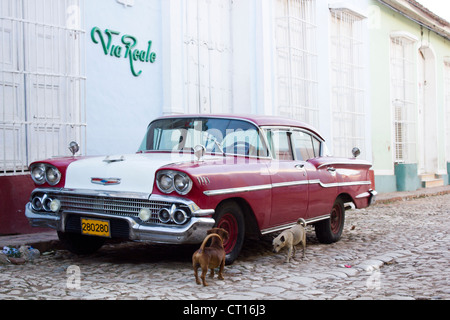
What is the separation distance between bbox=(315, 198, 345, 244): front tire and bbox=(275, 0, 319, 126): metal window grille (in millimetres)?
4959

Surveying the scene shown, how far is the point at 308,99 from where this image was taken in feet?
41.6

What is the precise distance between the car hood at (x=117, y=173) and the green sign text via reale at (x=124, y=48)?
3.31 meters

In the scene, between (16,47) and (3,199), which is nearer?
(3,199)

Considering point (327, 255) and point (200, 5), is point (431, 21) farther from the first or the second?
point (327, 255)

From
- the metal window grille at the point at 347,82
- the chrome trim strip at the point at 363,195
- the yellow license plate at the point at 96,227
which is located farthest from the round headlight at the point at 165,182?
the metal window grille at the point at 347,82

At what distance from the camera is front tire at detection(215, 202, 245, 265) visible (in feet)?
16.6

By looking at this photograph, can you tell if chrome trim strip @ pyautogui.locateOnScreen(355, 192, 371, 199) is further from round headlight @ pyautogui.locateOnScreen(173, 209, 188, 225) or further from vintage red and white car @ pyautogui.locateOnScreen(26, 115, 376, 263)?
round headlight @ pyautogui.locateOnScreen(173, 209, 188, 225)

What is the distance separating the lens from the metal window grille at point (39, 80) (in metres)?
6.86

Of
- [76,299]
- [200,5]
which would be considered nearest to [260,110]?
[200,5]

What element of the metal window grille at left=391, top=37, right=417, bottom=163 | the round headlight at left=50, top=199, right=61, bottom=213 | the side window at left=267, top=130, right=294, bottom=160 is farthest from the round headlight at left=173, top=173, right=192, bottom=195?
the metal window grille at left=391, top=37, right=417, bottom=163

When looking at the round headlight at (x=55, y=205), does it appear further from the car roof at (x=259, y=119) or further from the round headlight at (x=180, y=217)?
the car roof at (x=259, y=119)

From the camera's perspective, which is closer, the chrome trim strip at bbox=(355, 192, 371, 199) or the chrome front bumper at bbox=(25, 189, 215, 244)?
the chrome front bumper at bbox=(25, 189, 215, 244)

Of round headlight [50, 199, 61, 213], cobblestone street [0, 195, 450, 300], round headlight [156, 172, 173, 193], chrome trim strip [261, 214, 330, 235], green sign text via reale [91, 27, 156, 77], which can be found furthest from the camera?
green sign text via reale [91, 27, 156, 77]
